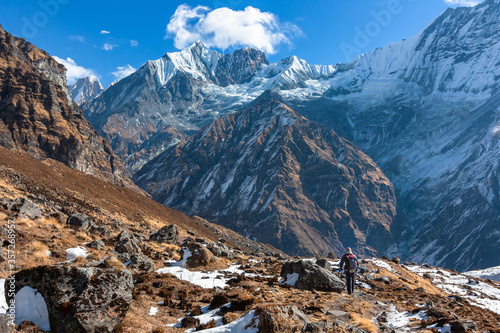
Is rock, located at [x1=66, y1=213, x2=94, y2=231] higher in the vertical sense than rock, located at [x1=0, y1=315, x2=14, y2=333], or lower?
higher

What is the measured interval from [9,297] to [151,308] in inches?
208

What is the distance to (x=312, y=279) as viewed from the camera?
20.6 meters

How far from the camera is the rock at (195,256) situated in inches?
1007

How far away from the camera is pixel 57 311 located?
10172 mm

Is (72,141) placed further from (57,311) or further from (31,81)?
(57,311)

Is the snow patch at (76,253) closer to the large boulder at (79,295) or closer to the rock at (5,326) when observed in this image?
the large boulder at (79,295)

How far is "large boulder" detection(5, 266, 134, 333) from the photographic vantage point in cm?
1007

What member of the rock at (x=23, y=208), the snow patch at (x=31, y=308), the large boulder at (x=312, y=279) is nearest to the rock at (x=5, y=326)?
the snow patch at (x=31, y=308)

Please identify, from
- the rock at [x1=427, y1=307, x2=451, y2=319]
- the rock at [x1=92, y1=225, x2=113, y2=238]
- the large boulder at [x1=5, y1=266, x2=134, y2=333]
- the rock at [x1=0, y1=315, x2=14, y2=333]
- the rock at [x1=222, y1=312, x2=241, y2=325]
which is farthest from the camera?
the rock at [x1=92, y1=225, x2=113, y2=238]

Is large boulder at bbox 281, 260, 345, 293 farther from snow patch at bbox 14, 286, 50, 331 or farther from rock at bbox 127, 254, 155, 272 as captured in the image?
snow patch at bbox 14, 286, 50, 331

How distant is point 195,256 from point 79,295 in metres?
16.1

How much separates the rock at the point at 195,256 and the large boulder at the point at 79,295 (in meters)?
14.3

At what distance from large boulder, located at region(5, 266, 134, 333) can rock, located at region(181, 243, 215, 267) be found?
47.0 feet

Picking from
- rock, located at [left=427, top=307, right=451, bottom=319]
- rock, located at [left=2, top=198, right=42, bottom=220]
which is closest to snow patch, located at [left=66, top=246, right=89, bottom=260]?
rock, located at [left=2, top=198, right=42, bottom=220]
